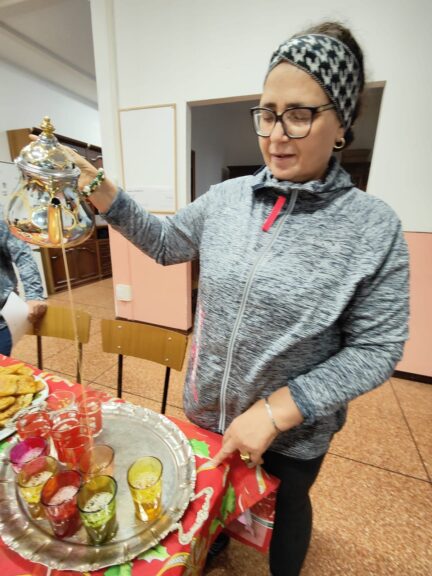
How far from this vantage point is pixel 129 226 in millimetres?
745

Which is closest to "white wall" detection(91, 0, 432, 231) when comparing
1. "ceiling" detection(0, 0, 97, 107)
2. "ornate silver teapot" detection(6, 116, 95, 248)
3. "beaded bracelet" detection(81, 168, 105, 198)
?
"ceiling" detection(0, 0, 97, 107)

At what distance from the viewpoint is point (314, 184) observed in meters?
0.58

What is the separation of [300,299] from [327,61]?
447mm

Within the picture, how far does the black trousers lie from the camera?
71cm

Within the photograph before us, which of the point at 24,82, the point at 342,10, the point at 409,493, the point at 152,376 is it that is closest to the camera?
the point at 409,493

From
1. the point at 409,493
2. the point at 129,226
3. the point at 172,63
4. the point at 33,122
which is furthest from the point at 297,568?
the point at 33,122

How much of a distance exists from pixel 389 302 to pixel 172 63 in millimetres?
2504

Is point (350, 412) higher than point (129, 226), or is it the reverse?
point (129, 226)

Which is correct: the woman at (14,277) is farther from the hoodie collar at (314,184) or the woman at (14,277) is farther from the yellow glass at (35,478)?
the hoodie collar at (314,184)

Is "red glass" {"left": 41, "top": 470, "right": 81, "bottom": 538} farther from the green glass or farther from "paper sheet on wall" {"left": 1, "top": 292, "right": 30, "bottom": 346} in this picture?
"paper sheet on wall" {"left": 1, "top": 292, "right": 30, "bottom": 346}

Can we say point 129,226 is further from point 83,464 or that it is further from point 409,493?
point 409,493

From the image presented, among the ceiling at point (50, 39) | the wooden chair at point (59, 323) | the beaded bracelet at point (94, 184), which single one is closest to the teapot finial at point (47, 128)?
the beaded bracelet at point (94, 184)

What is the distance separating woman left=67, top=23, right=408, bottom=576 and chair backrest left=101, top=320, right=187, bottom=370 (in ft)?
1.32

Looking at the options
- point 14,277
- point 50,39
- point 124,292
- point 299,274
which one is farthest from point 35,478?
point 50,39
